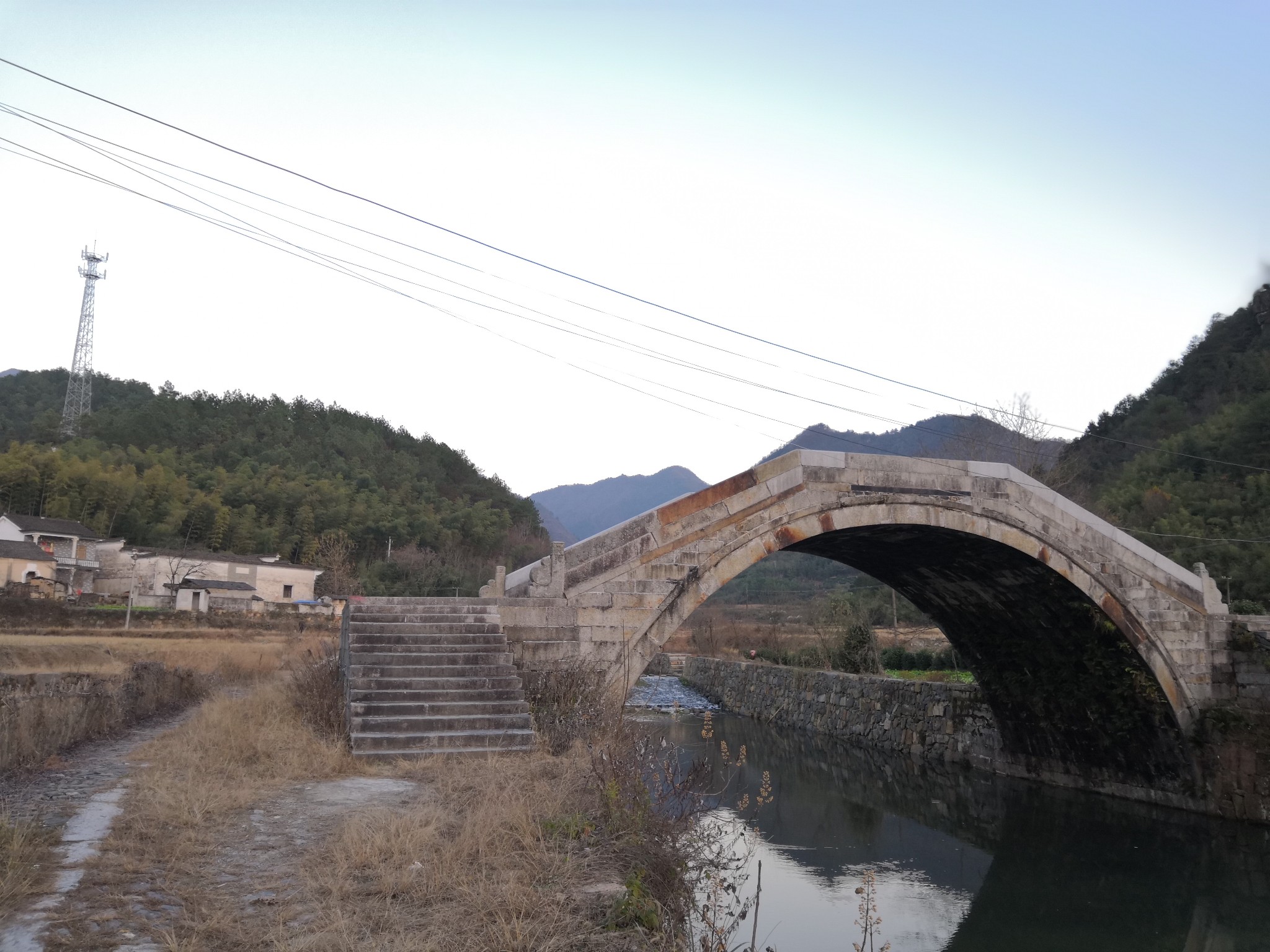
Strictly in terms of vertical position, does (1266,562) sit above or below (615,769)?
above

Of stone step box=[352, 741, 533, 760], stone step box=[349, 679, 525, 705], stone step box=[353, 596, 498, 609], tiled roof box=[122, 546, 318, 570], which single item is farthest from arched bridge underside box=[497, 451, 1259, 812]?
tiled roof box=[122, 546, 318, 570]

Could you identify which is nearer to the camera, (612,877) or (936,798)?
(612,877)

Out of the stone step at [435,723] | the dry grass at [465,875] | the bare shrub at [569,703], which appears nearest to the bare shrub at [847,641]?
the bare shrub at [569,703]

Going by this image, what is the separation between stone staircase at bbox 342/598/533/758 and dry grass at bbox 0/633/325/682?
6969mm

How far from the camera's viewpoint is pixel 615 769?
5441 mm

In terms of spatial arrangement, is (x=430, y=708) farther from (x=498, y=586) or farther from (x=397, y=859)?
(x=397, y=859)

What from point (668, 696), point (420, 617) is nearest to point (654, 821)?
point (420, 617)

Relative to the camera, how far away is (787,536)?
1057 cm

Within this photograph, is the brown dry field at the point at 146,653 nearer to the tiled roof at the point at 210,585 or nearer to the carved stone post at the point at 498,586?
the carved stone post at the point at 498,586

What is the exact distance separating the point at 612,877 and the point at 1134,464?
3122 centimetres

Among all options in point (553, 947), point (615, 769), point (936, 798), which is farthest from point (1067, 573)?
point (553, 947)

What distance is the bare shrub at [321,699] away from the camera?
24.7 ft

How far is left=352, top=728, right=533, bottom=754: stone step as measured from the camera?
692 cm

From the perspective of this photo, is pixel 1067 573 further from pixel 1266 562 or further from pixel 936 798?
pixel 1266 562
